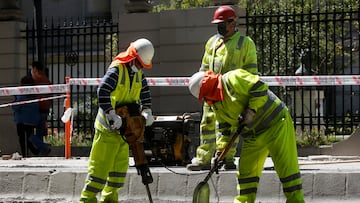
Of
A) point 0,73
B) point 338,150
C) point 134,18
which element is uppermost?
point 134,18

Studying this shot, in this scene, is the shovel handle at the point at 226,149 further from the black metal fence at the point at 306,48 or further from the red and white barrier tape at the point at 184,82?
the black metal fence at the point at 306,48

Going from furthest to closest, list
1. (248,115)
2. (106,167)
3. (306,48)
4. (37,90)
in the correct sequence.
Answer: (306,48), (37,90), (106,167), (248,115)

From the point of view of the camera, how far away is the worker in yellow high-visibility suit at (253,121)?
6.40 meters

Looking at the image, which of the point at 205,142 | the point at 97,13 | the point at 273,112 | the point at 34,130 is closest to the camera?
the point at 273,112

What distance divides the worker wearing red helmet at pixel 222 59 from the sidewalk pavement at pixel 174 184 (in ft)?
0.79

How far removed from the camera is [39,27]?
15.2 m

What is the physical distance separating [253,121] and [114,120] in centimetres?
132

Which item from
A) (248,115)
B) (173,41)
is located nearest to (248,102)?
(248,115)

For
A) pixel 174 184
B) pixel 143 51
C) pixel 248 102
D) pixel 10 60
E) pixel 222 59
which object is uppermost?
pixel 143 51

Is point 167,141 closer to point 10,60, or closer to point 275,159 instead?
point 275,159

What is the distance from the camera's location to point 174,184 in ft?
28.2

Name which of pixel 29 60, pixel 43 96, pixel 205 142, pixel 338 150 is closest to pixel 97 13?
pixel 29 60

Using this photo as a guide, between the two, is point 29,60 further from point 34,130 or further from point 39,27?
point 34,130

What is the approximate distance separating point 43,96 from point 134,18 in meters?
2.26
